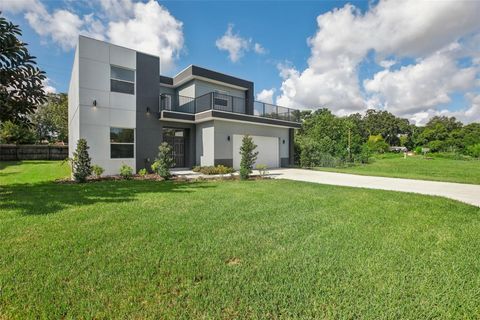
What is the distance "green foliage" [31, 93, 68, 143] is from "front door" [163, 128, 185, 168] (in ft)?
66.8

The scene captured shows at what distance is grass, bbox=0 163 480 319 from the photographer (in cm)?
218

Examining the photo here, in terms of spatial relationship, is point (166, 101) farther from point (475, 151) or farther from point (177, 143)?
point (475, 151)

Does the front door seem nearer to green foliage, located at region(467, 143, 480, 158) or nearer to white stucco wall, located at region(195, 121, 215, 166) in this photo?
white stucco wall, located at region(195, 121, 215, 166)

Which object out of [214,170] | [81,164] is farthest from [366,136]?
[81,164]

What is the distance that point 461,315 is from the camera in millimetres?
2086

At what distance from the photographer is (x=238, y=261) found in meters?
3.05

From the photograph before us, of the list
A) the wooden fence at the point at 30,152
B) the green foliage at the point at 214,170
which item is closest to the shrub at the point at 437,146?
the green foliage at the point at 214,170

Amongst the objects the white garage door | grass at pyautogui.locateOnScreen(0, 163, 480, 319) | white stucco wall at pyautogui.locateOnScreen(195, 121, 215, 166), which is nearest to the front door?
white stucco wall at pyautogui.locateOnScreen(195, 121, 215, 166)

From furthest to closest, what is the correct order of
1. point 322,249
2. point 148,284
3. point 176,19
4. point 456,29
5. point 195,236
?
1. point 176,19
2. point 456,29
3. point 195,236
4. point 322,249
5. point 148,284

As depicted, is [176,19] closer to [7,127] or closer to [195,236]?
[195,236]

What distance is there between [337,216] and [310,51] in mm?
14225

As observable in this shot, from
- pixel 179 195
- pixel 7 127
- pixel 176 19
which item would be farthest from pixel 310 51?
pixel 7 127

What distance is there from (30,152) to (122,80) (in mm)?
19581

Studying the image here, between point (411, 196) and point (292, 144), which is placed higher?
point (292, 144)
